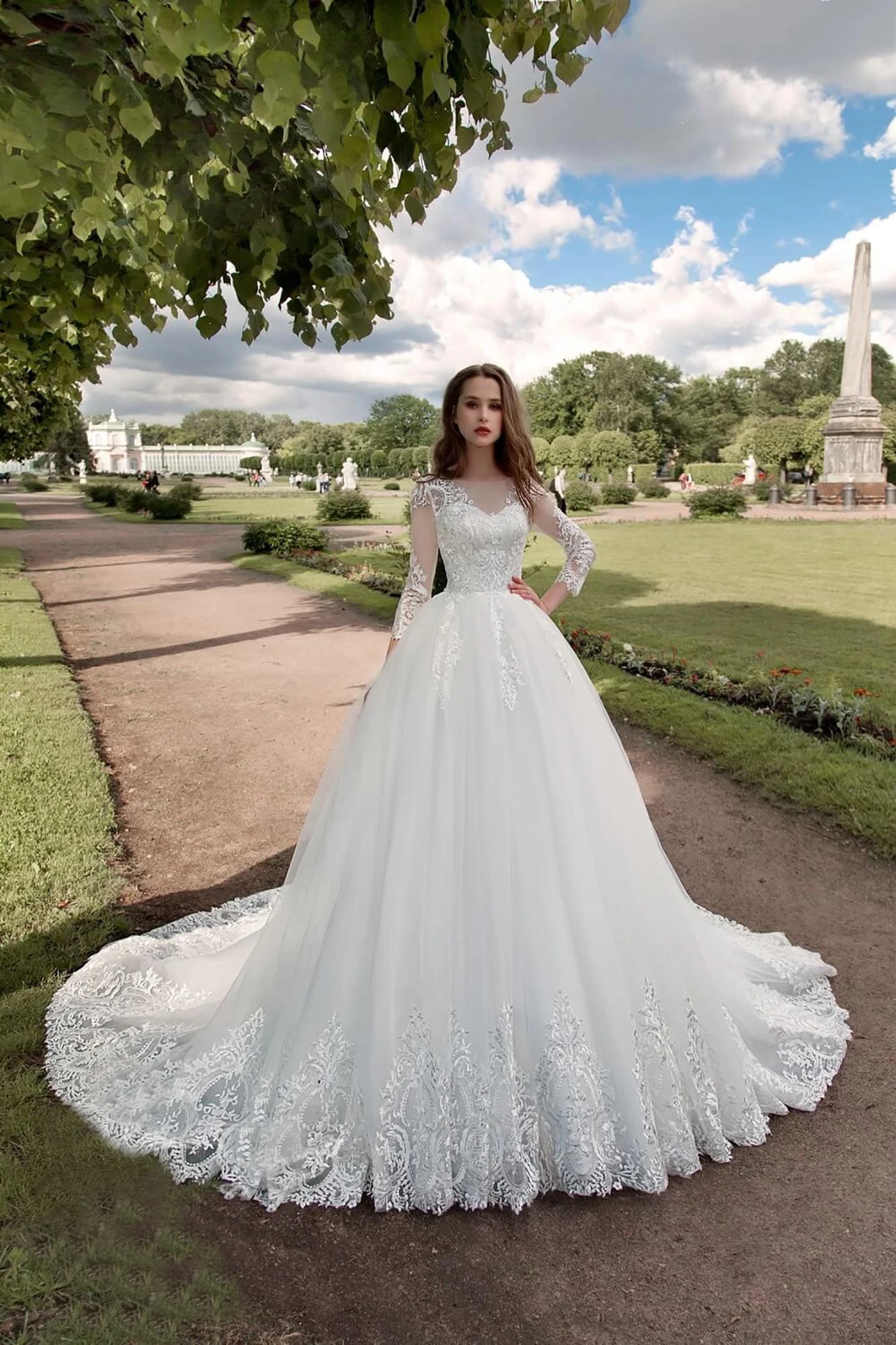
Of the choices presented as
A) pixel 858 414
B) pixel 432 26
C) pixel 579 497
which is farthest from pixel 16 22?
pixel 579 497

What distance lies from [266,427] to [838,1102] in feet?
502

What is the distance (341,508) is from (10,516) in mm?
16422

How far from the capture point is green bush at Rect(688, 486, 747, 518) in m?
34.5

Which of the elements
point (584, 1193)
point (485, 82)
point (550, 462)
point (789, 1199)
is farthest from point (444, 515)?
point (550, 462)

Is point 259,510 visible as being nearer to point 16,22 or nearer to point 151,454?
point 16,22

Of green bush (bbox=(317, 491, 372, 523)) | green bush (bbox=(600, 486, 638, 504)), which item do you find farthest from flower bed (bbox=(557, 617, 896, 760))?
green bush (bbox=(600, 486, 638, 504))

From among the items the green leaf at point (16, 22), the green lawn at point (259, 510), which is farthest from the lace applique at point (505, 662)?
the green lawn at point (259, 510)

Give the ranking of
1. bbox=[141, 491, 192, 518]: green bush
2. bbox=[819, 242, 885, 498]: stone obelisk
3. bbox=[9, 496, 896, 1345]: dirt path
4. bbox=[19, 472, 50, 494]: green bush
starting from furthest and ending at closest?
bbox=[19, 472, 50, 494]: green bush
bbox=[141, 491, 192, 518]: green bush
bbox=[819, 242, 885, 498]: stone obelisk
bbox=[9, 496, 896, 1345]: dirt path

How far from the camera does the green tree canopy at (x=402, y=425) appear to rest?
112m

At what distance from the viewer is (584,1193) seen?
9.43 ft

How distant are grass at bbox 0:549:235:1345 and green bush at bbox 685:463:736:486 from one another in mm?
54727

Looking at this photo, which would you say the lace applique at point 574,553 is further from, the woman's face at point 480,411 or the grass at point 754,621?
the grass at point 754,621

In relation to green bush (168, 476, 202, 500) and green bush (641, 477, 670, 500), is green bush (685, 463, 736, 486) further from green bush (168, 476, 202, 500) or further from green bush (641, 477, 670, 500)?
green bush (168, 476, 202, 500)

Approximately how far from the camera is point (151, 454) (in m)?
116
